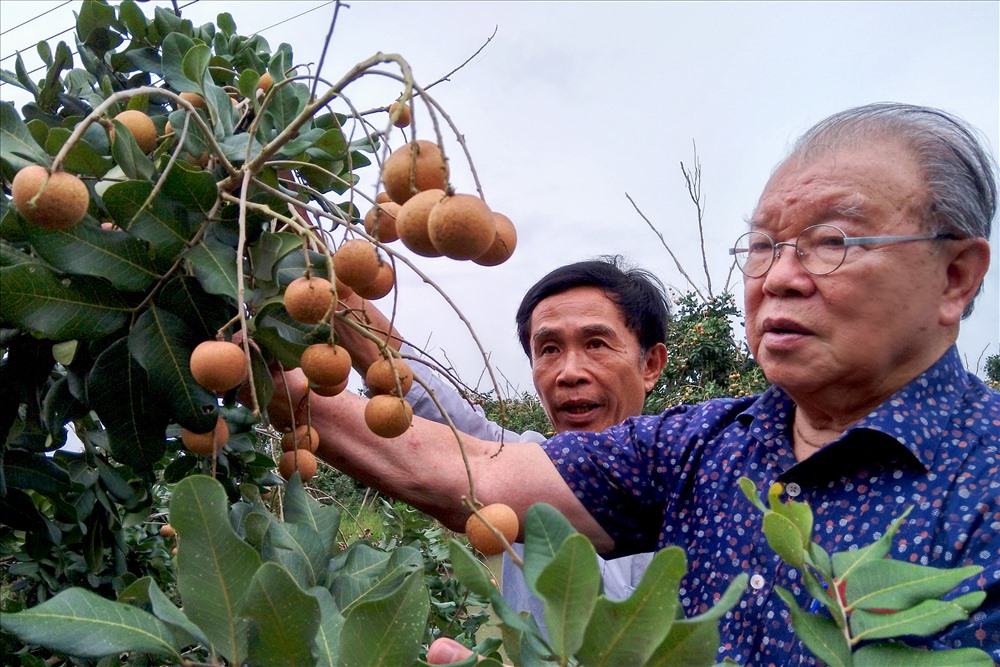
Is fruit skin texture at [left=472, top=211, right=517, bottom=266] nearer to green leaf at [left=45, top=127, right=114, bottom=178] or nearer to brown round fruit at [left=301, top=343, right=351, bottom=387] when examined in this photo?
brown round fruit at [left=301, top=343, right=351, bottom=387]

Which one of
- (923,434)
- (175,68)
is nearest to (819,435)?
(923,434)

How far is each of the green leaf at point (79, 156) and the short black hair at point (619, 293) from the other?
4.92ft

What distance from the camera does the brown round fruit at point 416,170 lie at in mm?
634

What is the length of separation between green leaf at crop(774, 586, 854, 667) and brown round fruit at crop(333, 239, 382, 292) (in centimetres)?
39

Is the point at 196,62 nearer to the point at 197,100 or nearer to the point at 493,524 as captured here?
the point at 197,100

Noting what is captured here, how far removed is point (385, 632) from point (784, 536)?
9.0 inches

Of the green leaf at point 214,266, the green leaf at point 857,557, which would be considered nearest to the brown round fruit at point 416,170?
the green leaf at point 214,266

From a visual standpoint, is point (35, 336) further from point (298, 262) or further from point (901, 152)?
point (901, 152)

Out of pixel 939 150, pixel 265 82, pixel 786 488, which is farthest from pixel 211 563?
pixel 939 150

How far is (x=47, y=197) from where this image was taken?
59 cm

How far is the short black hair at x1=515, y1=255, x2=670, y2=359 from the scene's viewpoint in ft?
7.00

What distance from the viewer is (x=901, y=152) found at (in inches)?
45.1

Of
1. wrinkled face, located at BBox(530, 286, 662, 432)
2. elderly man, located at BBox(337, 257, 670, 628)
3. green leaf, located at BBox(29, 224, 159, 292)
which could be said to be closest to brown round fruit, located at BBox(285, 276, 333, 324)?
green leaf, located at BBox(29, 224, 159, 292)

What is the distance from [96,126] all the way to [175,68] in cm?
15
